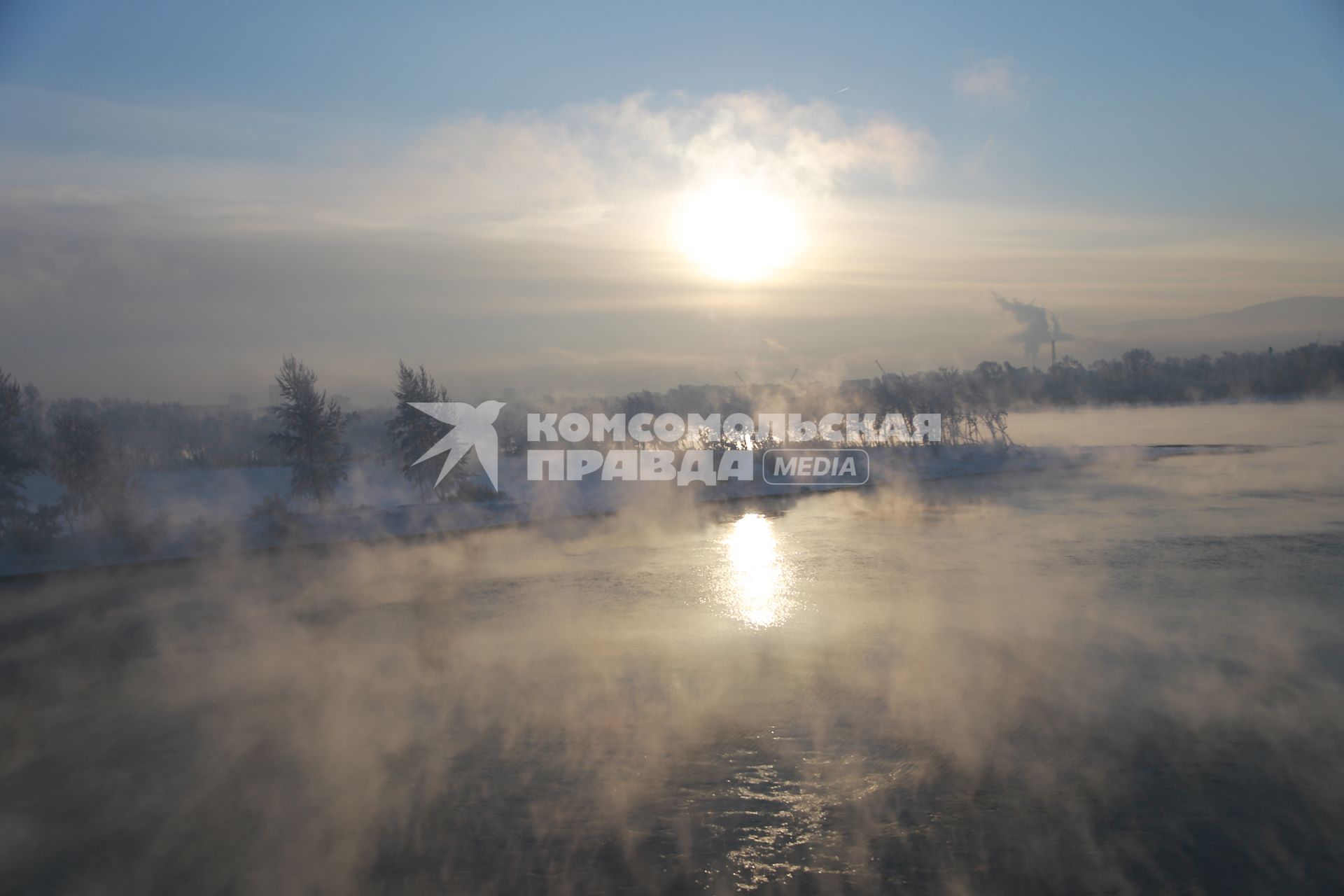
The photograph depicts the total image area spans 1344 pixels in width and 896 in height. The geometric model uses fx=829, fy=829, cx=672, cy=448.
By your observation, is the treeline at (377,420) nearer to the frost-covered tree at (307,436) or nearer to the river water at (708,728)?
the frost-covered tree at (307,436)

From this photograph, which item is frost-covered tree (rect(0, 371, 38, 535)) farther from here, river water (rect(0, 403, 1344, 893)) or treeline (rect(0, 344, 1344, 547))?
river water (rect(0, 403, 1344, 893))

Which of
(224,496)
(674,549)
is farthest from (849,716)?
(224,496)

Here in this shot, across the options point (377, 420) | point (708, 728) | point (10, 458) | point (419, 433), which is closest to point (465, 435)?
point (419, 433)

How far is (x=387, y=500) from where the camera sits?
1210 inches

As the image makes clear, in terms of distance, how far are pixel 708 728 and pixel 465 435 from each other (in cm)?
2601

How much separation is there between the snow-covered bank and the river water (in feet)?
18.3

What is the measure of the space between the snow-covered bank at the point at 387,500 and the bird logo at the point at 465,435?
3.24 feet

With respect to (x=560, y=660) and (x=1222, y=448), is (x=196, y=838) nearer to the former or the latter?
(x=560, y=660)

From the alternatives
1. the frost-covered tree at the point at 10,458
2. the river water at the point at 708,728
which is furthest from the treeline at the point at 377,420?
the river water at the point at 708,728

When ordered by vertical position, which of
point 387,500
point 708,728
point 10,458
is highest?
point 10,458

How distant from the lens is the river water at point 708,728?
5.36 meters

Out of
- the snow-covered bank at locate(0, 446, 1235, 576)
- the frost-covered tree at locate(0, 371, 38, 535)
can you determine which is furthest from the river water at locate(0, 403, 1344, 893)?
the frost-covered tree at locate(0, 371, 38, 535)

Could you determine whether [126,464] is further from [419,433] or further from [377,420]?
[377,420]

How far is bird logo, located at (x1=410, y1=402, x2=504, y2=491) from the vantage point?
29.7m
